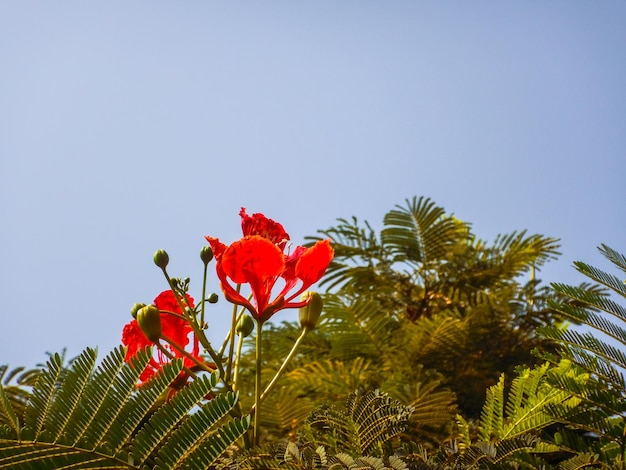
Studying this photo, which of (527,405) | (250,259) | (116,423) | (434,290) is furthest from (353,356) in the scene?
(116,423)

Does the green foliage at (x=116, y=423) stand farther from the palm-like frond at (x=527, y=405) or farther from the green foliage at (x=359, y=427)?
the palm-like frond at (x=527, y=405)

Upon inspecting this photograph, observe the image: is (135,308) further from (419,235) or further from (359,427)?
(419,235)

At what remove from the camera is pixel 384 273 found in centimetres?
434

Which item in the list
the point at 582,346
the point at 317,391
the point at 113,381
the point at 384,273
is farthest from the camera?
the point at 384,273

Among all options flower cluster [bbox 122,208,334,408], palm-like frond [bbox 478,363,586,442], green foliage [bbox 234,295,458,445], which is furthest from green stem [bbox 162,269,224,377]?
green foliage [bbox 234,295,458,445]

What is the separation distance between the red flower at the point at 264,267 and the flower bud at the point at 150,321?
0.43 ft

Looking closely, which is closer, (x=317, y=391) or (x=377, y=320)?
(x=317, y=391)

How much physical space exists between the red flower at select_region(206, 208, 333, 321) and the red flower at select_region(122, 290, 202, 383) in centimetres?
14

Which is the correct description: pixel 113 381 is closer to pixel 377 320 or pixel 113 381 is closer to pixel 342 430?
pixel 342 430

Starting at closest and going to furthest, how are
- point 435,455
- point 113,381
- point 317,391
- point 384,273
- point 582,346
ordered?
1. point 113,381
2. point 435,455
3. point 582,346
4. point 317,391
5. point 384,273

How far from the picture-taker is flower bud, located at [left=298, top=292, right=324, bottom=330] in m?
1.41

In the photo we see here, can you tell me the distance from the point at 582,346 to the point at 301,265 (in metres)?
0.58

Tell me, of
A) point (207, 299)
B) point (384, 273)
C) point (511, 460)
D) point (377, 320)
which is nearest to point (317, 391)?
point (377, 320)

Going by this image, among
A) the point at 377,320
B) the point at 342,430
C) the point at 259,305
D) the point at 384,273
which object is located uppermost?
the point at 384,273
